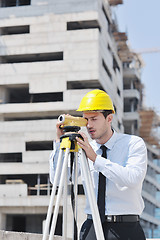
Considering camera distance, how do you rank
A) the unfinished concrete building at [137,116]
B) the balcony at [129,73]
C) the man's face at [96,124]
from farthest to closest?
the balcony at [129,73] < the unfinished concrete building at [137,116] < the man's face at [96,124]

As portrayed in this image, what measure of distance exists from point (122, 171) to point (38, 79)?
1314 inches

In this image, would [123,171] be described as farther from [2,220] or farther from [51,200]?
[2,220]

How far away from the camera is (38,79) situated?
1409 inches

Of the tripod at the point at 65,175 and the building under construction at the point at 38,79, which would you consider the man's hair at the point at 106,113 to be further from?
the building under construction at the point at 38,79

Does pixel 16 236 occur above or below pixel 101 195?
below

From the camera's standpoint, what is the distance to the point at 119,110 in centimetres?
4406

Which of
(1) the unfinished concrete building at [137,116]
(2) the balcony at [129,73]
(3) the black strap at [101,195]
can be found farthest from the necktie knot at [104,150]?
(2) the balcony at [129,73]

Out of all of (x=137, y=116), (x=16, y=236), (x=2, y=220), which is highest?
(x=137, y=116)

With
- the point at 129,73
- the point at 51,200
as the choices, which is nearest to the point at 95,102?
the point at 51,200

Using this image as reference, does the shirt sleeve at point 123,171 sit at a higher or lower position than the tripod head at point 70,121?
lower

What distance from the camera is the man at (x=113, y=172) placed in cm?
285

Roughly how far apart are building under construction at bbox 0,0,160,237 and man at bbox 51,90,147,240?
29101mm

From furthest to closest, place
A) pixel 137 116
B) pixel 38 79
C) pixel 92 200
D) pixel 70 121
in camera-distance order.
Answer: pixel 137 116 < pixel 38 79 < pixel 70 121 < pixel 92 200

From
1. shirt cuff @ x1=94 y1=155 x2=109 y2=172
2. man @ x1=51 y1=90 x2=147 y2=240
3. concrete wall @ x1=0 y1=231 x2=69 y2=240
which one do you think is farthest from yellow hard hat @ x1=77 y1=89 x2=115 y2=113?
concrete wall @ x1=0 y1=231 x2=69 y2=240
